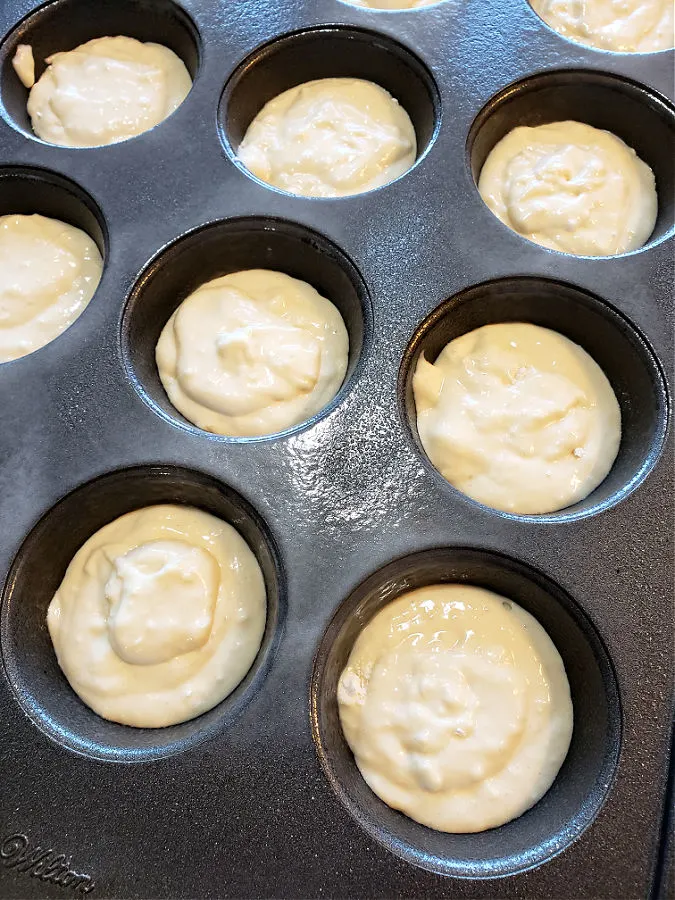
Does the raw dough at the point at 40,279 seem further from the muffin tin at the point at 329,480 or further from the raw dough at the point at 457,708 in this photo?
the raw dough at the point at 457,708

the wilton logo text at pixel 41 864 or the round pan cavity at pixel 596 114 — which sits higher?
the round pan cavity at pixel 596 114

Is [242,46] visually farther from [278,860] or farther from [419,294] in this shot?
[278,860]

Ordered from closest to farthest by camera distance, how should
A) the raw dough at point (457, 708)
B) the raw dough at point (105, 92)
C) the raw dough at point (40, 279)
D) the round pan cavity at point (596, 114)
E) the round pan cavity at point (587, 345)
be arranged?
the raw dough at point (457, 708) → the round pan cavity at point (587, 345) → the raw dough at point (40, 279) → the round pan cavity at point (596, 114) → the raw dough at point (105, 92)

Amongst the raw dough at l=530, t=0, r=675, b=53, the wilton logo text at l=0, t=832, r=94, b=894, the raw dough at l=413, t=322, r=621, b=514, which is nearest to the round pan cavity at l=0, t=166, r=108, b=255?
the raw dough at l=413, t=322, r=621, b=514

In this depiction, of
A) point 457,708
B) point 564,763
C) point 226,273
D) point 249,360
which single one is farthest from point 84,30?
point 564,763

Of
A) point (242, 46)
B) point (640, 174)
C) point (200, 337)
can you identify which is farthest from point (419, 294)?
point (242, 46)

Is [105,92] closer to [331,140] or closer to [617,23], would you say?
[331,140]

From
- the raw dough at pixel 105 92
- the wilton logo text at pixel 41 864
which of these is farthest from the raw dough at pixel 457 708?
the raw dough at pixel 105 92
